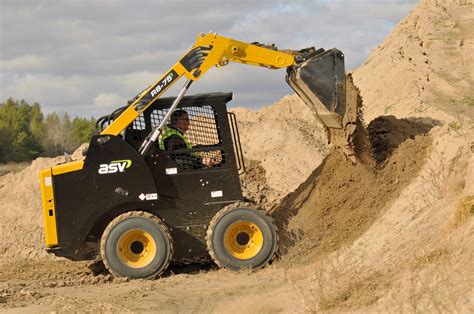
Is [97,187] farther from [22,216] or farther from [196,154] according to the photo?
[22,216]

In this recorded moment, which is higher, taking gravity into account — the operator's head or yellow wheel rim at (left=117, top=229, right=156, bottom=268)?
the operator's head

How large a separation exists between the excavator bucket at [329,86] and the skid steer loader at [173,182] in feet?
0.05

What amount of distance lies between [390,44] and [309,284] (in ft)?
48.8

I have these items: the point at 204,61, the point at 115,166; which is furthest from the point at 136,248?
the point at 204,61

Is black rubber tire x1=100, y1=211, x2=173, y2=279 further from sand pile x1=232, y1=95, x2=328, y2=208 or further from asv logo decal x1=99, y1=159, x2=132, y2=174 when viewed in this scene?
sand pile x1=232, y1=95, x2=328, y2=208

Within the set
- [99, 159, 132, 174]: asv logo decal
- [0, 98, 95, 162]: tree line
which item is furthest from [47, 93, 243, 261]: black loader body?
[0, 98, 95, 162]: tree line

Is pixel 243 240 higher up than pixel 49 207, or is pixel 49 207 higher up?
pixel 49 207

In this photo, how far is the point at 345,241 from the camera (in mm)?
12000

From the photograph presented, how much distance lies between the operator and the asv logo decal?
0.56 metres

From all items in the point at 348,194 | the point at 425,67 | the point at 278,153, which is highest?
the point at 425,67

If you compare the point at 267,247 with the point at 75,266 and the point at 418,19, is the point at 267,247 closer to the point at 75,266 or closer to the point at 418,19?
the point at 75,266

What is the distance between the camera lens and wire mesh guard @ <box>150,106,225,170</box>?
39.7 feet

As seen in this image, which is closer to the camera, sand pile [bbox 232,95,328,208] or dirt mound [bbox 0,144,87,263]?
dirt mound [bbox 0,144,87,263]

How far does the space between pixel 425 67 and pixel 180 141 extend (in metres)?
10.8
